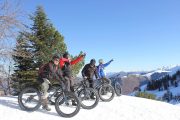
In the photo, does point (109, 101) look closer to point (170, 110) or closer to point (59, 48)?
point (170, 110)

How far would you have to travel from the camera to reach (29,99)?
42.9 ft

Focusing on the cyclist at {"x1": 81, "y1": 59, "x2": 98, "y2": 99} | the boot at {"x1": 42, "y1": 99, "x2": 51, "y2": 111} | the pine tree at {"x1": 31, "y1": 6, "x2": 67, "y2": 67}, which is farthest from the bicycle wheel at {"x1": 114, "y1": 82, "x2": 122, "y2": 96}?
the pine tree at {"x1": 31, "y1": 6, "x2": 67, "y2": 67}

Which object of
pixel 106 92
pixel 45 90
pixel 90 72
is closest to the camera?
pixel 45 90

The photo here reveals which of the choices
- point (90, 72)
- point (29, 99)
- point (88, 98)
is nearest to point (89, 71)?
point (90, 72)

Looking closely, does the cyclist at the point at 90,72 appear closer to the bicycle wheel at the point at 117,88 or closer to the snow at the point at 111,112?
the snow at the point at 111,112

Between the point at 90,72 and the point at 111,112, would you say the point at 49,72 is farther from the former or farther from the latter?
the point at 90,72

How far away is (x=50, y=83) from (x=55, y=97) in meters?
0.87

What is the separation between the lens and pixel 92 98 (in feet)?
48.2

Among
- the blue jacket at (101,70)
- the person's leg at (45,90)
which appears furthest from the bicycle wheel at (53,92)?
the blue jacket at (101,70)

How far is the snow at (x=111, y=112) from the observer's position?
1235 centimetres

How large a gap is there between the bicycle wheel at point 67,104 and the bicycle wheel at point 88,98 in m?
1.07

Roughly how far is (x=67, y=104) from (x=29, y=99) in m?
1.61

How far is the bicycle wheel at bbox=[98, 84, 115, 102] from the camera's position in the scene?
16547mm

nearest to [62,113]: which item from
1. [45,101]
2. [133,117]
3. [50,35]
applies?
[45,101]
